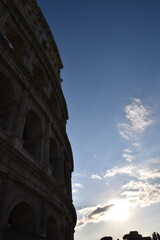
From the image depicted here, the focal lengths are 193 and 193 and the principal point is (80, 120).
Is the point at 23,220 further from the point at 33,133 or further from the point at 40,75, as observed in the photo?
the point at 40,75

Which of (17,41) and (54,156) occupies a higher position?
(17,41)

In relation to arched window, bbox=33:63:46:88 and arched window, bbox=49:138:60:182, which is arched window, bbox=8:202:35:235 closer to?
arched window, bbox=49:138:60:182

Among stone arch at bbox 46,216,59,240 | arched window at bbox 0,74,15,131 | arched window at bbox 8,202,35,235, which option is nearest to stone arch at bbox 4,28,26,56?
arched window at bbox 0,74,15,131

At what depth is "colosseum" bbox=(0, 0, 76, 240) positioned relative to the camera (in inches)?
355

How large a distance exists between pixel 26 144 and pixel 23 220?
5.32m

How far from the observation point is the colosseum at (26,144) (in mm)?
9024

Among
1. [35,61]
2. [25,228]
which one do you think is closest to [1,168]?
[25,228]

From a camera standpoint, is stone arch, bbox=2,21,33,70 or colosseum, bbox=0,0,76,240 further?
stone arch, bbox=2,21,33,70

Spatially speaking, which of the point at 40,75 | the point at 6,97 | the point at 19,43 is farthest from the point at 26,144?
the point at 19,43

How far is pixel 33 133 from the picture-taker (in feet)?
47.1

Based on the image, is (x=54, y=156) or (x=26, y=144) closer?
(x=26, y=144)

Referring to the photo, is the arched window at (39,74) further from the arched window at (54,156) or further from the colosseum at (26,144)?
the arched window at (54,156)

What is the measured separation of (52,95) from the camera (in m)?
20.8

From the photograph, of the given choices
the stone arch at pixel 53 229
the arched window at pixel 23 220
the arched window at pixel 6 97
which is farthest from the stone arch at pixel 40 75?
the stone arch at pixel 53 229
